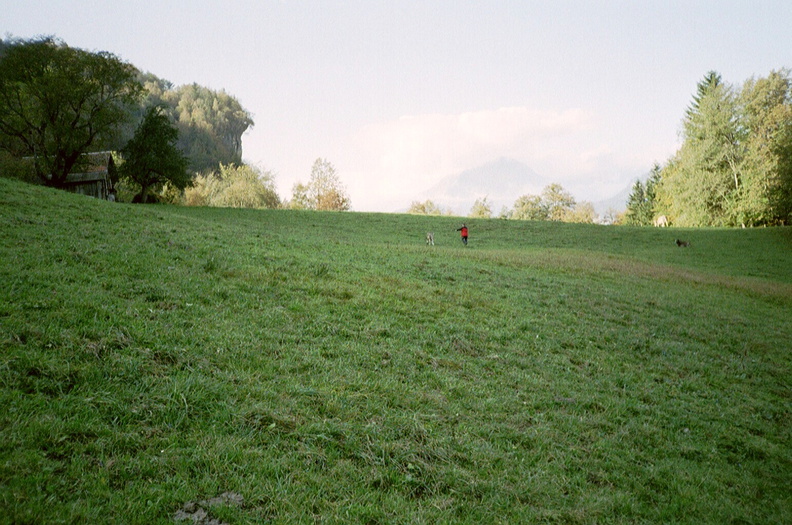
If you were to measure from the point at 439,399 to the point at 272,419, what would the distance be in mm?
2900

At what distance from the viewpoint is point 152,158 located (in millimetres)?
47656

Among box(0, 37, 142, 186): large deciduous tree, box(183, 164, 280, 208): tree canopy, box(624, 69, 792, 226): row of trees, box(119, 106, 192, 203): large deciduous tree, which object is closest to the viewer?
box(0, 37, 142, 186): large deciduous tree

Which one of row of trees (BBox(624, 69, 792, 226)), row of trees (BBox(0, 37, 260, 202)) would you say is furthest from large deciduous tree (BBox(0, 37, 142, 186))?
row of trees (BBox(624, 69, 792, 226))

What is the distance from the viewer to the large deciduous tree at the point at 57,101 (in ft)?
119

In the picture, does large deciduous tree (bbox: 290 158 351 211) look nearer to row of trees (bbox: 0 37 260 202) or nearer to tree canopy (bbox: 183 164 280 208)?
tree canopy (bbox: 183 164 280 208)

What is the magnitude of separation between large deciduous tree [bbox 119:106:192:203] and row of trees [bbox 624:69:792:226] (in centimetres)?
6645

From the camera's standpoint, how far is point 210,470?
4.61 m

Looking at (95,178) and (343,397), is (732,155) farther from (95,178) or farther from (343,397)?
(95,178)

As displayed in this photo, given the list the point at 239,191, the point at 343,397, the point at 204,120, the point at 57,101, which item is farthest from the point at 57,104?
the point at 204,120

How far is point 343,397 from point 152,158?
165 ft

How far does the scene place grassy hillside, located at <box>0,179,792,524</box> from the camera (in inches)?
177

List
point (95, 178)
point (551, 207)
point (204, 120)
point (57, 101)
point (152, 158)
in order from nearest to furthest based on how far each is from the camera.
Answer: point (57, 101) < point (95, 178) < point (152, 158) < point (551, 207) < point (204, 120)

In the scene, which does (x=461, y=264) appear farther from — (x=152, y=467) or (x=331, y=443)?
(x=152, y=467)

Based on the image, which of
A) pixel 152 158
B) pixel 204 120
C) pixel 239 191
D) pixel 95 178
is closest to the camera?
pixel 95 178
